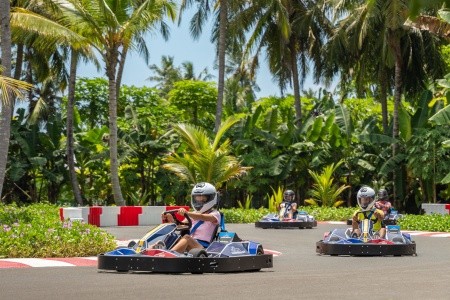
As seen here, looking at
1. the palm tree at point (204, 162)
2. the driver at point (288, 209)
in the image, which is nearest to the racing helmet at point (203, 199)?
the driver at point (288, 209)

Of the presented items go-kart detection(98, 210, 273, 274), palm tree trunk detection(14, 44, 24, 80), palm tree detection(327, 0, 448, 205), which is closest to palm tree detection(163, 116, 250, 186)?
palm tree trunk detection(14, 44, 24, 80)

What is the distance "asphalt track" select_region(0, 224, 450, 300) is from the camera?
7.43 m

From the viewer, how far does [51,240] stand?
41.4 feet

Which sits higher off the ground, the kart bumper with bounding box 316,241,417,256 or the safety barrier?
the safety barrier

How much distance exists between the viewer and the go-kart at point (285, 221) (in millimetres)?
23781

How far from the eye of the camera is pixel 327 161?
115ft

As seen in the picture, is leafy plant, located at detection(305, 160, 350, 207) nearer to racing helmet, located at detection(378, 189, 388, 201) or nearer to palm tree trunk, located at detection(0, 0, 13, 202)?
racing helmet, located at detection(378, 189, 388, 201)

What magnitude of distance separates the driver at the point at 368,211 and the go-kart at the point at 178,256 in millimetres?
3428

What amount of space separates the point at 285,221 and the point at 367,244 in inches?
404

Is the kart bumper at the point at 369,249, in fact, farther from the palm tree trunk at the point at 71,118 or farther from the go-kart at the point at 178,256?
the palm tree trunk at the point at 71,118

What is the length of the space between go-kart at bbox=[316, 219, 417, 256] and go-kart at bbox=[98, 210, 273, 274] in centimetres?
334

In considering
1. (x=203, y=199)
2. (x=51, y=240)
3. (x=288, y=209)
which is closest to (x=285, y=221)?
(x=288, y=209)

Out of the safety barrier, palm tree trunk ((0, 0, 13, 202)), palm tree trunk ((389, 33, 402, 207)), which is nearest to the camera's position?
palm tree trunk ((0, 0, 13, 202))

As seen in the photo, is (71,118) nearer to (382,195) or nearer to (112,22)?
(112,22)
